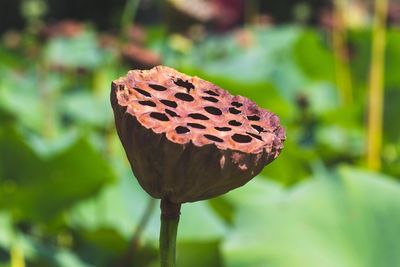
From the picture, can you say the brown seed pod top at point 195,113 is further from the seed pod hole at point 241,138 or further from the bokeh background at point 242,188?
the bokeh background at point 242,188

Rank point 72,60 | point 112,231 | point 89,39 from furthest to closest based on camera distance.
Answer: point 89,39 → point 72,60 → point 112,231

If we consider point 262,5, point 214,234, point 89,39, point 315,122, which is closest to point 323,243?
point 214,234

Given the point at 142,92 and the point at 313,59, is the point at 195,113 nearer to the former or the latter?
the point at 142,92

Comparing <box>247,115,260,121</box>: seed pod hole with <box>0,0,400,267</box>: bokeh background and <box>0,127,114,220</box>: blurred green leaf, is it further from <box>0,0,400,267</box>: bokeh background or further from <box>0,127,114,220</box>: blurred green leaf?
<box>0,127,114,220</box>: blurred green leaf

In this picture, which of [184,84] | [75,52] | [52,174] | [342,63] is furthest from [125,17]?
[75,52]

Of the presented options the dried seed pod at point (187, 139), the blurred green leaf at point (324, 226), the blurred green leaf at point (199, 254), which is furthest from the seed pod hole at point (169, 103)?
the blurred green leaf at point (199, 254)

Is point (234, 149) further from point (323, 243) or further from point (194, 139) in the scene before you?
point (323, 243)

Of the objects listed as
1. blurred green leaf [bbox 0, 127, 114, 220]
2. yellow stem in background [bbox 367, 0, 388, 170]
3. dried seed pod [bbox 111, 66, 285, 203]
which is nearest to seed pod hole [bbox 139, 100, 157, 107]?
dried seed pod [bbox 111, 66, 285, 203]
